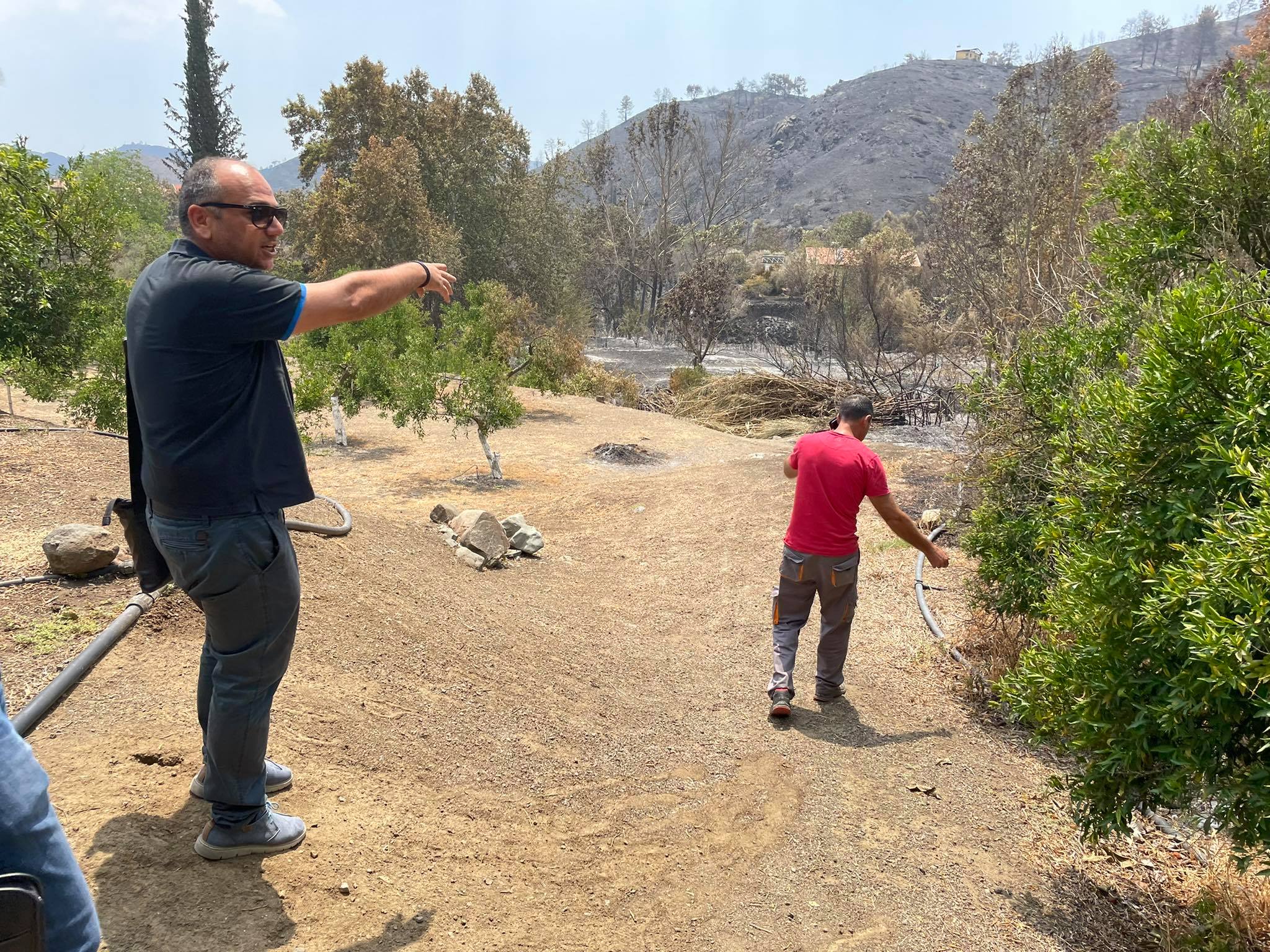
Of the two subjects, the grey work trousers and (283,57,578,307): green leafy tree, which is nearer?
the grey work trousers

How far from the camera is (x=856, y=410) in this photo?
4.65m

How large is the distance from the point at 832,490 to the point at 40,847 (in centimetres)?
380

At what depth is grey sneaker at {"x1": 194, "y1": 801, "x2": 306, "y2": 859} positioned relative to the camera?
2561 millimetres

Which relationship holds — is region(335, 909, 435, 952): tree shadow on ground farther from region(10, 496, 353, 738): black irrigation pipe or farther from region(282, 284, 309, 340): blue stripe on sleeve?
region(282, 284, 309, 340): blue stripe on sleeve

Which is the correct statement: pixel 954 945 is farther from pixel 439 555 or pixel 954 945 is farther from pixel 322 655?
pixel 439 555

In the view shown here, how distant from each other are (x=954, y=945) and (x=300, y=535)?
4.39 m

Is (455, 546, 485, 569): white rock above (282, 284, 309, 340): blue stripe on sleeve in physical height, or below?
below

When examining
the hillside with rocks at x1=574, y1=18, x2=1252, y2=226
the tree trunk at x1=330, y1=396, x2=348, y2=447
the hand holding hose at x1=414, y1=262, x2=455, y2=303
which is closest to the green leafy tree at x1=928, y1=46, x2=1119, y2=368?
the hand holding hose at x1=414, y1=262, x2=455, y2=303

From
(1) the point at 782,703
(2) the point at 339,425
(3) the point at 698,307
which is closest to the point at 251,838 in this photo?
(1) the point at 782,703

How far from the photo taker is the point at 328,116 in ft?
112

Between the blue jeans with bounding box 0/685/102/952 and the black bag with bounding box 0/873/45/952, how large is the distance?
38 millimetres

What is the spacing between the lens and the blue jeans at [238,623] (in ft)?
7.76

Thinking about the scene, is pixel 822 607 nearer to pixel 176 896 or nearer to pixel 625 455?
pixel 176 896

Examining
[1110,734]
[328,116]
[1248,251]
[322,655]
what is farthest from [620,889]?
[328,116]
